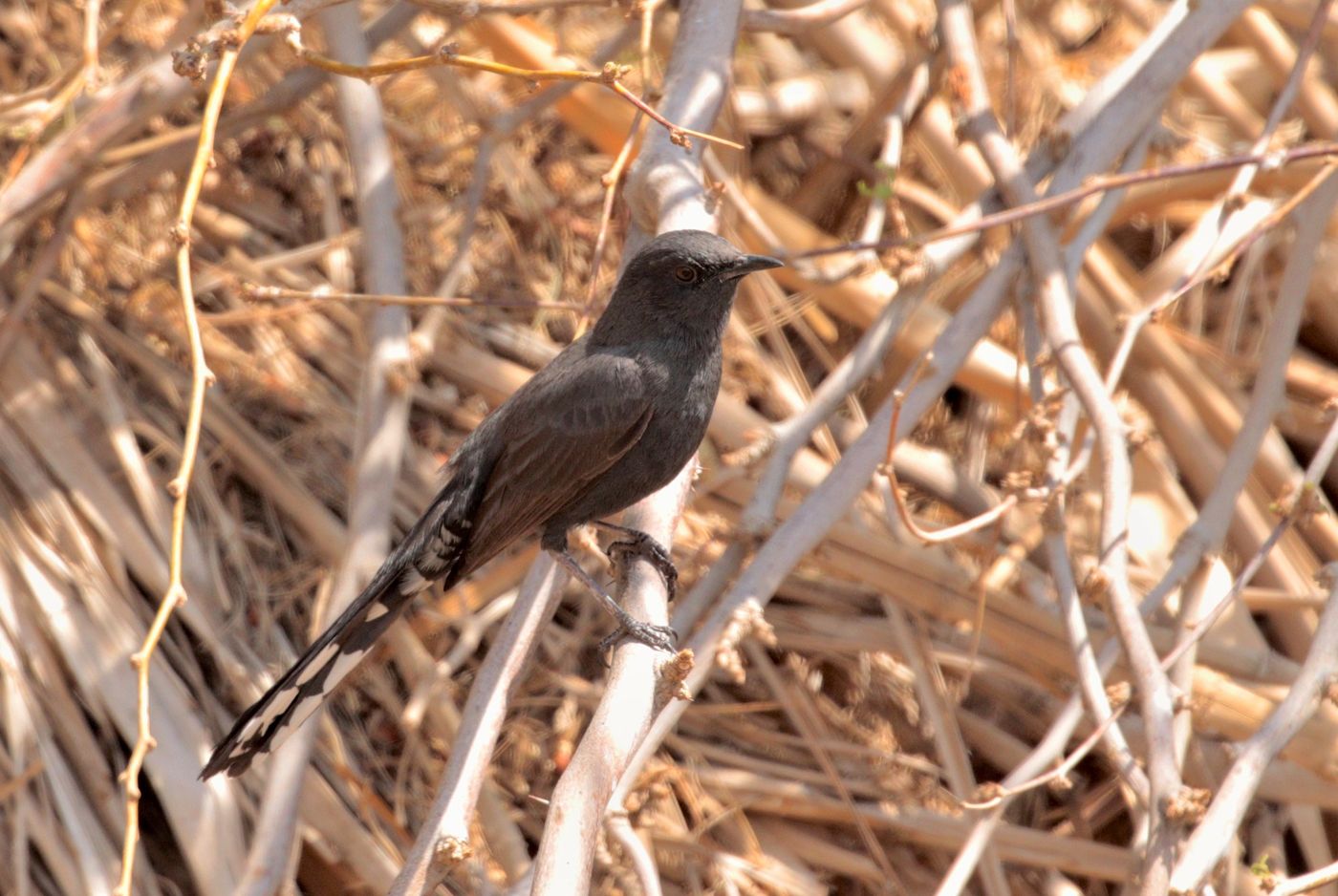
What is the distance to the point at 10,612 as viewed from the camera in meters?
4.45

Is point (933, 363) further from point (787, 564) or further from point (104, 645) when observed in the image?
point (104, 645)

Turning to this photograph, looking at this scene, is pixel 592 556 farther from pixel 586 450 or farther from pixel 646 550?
pixel 646 550

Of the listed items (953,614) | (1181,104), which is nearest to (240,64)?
(953,614)

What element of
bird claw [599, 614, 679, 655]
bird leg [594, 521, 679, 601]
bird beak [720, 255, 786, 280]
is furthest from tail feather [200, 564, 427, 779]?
bird beak [720, 255, 786, 280]

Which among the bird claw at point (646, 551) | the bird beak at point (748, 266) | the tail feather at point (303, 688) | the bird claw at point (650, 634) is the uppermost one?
the bird beak at point (748, 266)

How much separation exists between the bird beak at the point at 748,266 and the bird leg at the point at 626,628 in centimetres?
84

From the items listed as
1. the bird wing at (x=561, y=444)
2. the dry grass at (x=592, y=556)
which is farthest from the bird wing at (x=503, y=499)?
the dry grass at (x=592, y=556)

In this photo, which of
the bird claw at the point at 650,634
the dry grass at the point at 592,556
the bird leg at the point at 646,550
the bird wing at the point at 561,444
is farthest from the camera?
the dry grass at the point at 592,556

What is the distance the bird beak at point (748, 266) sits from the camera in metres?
3.67

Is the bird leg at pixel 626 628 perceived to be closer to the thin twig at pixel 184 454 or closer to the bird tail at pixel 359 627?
the bird tail at pixel 359 627

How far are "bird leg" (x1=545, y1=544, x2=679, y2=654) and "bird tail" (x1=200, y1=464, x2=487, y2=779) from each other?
0.29m

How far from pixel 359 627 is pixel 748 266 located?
4.53ft

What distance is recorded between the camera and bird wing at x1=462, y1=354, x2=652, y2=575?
382 cm

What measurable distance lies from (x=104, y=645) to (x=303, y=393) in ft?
4.09
